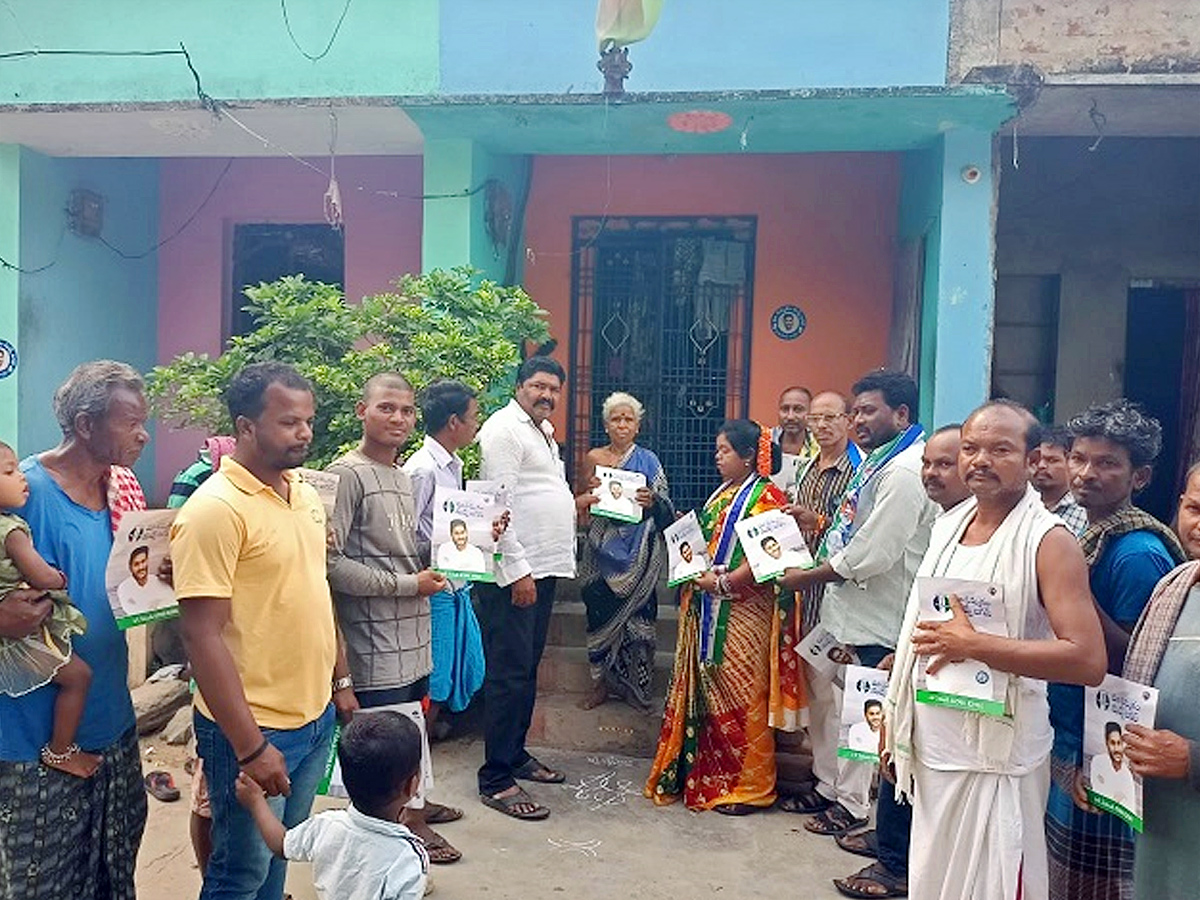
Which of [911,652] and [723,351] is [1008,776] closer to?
[911,652]

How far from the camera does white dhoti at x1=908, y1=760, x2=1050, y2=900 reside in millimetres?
2545

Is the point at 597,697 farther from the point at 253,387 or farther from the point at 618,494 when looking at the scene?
the point at 253,387

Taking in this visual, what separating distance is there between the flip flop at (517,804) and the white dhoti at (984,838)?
2070 millimetres

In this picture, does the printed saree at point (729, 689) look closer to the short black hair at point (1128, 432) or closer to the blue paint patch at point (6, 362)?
the short black hair at point (1128, 432)

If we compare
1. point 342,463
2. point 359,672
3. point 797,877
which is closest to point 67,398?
point 342,463

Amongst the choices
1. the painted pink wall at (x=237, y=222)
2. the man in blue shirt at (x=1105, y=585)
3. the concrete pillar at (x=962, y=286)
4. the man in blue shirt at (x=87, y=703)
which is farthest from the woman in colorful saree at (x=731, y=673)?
the painted pink wall at (x=237, y=222)

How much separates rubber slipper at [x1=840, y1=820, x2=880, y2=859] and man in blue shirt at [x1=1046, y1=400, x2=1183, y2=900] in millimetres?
1389

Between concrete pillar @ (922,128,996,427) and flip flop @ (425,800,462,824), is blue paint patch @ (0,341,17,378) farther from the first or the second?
concrete pillar @ (922,128,996,427)

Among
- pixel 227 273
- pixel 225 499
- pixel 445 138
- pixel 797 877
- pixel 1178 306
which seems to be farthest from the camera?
pixel 227 273

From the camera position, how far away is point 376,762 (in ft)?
7.00

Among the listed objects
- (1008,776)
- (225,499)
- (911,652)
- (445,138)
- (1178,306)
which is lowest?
(1008,776)

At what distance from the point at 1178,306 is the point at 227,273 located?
792 centimetres

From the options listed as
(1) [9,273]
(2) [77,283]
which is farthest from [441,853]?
(2) [77,283]

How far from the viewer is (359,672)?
3463 mm
